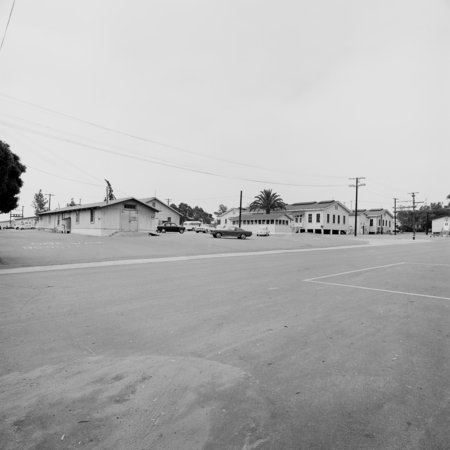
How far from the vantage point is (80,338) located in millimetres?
4844

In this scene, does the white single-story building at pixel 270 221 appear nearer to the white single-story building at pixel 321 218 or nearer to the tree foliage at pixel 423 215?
the white single-story building at pixel 321 218

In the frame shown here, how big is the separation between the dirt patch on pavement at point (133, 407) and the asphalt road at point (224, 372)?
0.04 feet

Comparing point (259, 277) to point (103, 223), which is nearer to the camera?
point (259, 277)

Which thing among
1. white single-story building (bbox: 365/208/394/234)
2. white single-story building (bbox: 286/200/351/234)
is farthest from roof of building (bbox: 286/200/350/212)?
white single-story building (bbox: 365/208/394/234)

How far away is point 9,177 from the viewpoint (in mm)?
15164

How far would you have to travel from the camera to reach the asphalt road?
105 inches

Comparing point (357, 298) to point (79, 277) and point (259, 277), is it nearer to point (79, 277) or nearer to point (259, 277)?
point (259, 277)

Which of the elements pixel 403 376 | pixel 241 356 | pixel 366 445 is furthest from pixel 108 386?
pixel 403 376

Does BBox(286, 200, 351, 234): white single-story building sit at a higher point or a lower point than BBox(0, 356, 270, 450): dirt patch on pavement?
higher

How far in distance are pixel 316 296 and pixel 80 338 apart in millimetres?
5321

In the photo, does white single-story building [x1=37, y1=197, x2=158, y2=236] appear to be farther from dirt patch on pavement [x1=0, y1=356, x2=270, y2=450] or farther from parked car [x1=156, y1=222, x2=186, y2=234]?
dirt patch on pavement [x1=0, y1=356, x2=270, y2=450]

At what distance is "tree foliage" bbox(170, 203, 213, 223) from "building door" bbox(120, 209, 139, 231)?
72.1 metres

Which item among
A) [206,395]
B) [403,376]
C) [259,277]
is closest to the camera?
[206,395]

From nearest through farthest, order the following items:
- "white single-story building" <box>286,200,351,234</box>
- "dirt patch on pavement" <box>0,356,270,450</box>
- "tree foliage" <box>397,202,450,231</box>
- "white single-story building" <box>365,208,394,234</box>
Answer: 1. "dirt patch on pavement" <box>0,356,270,450</box>
2. "white single-story building" <box>286,200,351,234</box>
3. "white single-story building" <box>365,208,394,234</box>
4. "tree foliage" <box>397,202,450,231</box>
